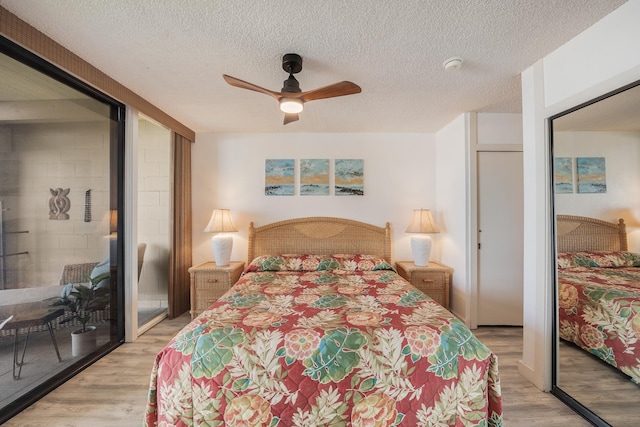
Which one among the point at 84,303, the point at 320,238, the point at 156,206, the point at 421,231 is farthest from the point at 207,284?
the point at 421,231

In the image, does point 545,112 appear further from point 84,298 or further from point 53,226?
point 84,298

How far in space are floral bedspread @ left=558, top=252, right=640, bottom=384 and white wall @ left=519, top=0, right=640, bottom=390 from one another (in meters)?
0.13

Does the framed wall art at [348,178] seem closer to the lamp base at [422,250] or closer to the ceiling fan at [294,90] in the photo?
the lamp base at [422,250]

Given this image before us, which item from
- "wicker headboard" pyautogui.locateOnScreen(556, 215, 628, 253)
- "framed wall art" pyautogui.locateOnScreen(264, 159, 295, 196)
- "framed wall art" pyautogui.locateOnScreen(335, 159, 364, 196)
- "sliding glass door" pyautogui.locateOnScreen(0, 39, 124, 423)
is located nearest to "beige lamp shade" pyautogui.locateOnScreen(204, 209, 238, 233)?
"framed wall art" pyautogui.locateOnScreen(264, 159, 295, 196)

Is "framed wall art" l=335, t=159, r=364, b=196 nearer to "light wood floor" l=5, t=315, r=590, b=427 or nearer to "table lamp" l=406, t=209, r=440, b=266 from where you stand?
"table lamp" l=406, t=209, r=440, b=266

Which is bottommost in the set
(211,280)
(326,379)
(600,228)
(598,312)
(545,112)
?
(326,379)

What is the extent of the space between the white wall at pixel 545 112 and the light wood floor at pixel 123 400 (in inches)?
7.1

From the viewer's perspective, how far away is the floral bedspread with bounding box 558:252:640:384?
4.98ft

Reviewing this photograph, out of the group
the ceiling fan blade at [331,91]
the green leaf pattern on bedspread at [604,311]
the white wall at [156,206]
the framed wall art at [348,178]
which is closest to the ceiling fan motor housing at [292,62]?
the ceiling fan blade at [331,91]

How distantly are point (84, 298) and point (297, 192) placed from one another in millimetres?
2407

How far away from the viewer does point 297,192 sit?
142 inches

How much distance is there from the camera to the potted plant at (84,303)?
2088mm

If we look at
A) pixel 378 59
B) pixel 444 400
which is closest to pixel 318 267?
pixel 444 400

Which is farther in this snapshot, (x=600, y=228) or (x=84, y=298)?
(x=84, y=298)
